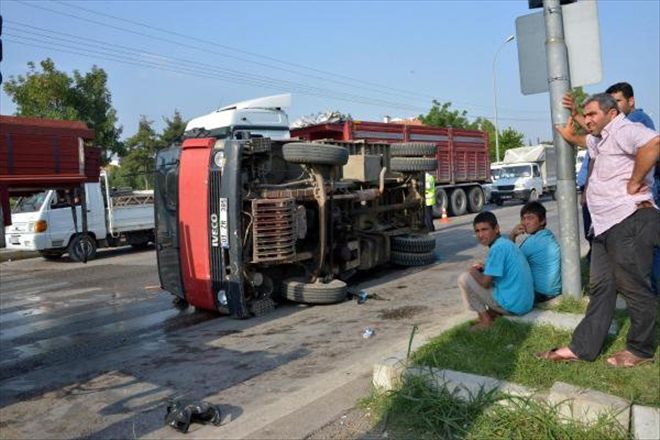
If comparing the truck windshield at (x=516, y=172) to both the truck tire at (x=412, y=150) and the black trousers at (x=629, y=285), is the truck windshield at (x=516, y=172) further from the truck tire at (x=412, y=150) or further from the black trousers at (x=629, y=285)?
the black trousers at (x=629, y=285)

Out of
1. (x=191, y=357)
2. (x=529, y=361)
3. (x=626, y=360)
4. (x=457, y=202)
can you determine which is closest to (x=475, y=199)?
(x=457, y=202)

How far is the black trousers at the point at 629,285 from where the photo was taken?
3715 millimetres

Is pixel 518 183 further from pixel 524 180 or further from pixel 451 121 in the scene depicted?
pixel 451 121

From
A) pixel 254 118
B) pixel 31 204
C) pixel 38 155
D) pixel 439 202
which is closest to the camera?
pixel 38 155

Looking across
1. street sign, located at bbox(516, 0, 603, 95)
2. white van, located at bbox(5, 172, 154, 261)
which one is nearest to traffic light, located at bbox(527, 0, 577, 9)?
street sign, located at bbox(516, 0, 603, 95)

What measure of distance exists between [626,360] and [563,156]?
205 cm

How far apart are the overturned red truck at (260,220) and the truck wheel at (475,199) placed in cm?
1487

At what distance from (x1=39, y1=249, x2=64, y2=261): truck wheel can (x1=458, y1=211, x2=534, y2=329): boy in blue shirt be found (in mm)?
12773

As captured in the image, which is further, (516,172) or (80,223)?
(516,172)

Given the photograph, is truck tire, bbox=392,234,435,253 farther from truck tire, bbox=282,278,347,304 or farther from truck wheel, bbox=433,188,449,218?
truck wheel, bbox=433,188,449,218

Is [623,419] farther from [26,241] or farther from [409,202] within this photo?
[26,241]

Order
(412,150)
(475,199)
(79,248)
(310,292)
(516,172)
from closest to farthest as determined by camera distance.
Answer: (310,292) → (412,150) → (79,248) → (475,199) → (516,172)

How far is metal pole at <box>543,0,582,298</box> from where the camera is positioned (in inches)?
206

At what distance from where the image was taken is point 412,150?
9758 millimetres
